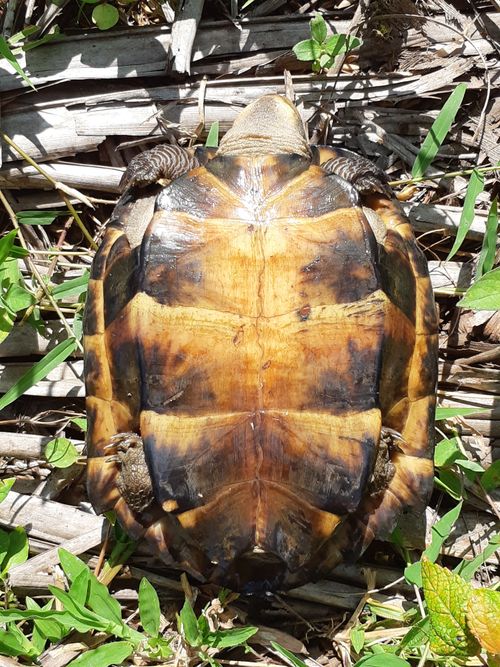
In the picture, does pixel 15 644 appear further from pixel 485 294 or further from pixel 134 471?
Answer: pixel 485 294

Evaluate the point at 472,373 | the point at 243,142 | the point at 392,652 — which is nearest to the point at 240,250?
the point at 243,142

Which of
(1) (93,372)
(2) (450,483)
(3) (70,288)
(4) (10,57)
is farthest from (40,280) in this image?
(2) (450,483)

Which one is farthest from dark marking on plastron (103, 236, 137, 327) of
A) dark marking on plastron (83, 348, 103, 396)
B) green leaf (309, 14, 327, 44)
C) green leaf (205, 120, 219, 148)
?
green leaf (309, 14, 327, 44)

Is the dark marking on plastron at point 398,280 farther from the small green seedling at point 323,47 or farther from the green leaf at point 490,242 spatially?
the small green seedling at point 323,47

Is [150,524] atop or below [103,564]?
atop

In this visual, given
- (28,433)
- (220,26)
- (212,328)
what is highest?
(220,26)

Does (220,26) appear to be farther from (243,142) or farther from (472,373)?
(472,373)

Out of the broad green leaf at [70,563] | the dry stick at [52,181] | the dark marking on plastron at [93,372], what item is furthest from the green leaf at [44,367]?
the broad green leaf at [70,563]
